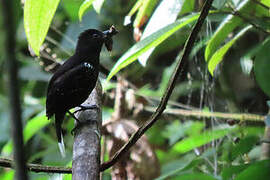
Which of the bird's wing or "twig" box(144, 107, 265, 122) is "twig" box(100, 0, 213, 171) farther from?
"twig" box(144, 107, 265, 122)

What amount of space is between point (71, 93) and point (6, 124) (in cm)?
183

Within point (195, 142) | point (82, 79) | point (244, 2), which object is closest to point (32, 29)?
→ point (82, 79)

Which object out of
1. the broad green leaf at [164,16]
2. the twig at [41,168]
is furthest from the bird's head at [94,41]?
the twig at [41,168]

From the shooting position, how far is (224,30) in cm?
240

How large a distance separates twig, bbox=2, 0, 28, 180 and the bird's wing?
186 centimetres

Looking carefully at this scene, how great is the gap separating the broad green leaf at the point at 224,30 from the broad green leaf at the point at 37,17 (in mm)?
889

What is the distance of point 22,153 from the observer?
577mm

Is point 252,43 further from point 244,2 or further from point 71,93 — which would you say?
point 71,93

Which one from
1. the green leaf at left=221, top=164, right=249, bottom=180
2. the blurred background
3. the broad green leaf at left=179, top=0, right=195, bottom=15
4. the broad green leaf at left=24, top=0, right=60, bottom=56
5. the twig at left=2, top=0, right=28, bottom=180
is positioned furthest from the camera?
the broad green leaf at left=179, top=0, right=195, bottom=15

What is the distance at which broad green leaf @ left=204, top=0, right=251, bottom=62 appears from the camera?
237 centimetres

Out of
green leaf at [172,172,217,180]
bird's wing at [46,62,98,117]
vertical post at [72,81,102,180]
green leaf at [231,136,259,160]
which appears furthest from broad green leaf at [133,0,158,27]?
green leaf at [172,172,217,180]

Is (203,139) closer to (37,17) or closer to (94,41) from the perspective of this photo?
(94,41)

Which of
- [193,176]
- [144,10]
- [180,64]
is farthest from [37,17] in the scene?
[193,176]

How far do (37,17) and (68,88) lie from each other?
74 centimetres
